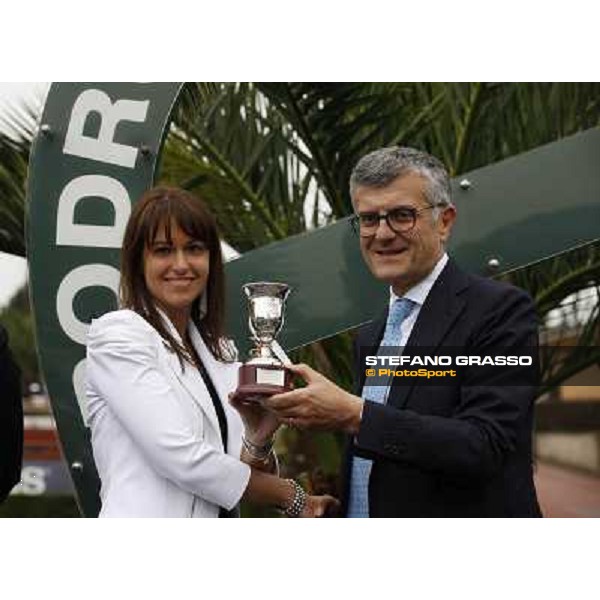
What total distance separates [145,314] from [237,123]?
1141 millimetres

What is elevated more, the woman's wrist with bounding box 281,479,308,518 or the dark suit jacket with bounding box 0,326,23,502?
the dark suit jacket with bounding box 0,326,23,502

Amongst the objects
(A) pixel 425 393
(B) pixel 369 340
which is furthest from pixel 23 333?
(A) pixel 425 393

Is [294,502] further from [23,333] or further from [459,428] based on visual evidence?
[23,333]

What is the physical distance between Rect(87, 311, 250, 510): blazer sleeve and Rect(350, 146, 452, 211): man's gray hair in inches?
30.1

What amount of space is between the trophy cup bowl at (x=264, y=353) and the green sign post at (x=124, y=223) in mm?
262

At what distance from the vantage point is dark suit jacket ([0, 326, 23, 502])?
2.45 m

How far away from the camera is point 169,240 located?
2549mm

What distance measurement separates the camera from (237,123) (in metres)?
3.42

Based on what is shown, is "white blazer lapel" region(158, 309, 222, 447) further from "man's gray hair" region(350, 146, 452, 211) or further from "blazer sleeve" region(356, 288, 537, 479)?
"man's gray hair" region(350, 146, 452, 211)

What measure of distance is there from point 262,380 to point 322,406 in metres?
0.17

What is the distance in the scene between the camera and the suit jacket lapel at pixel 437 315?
8.53 feet

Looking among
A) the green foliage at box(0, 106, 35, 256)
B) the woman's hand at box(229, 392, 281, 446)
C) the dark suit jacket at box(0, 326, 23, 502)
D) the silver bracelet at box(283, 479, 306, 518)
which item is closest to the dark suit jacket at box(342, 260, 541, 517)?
the silver bracelet at box(283, 479, 306, 518)

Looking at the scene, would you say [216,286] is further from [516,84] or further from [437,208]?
[516,84]

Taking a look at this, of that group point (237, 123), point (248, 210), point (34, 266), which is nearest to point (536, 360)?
point (248, 210)
